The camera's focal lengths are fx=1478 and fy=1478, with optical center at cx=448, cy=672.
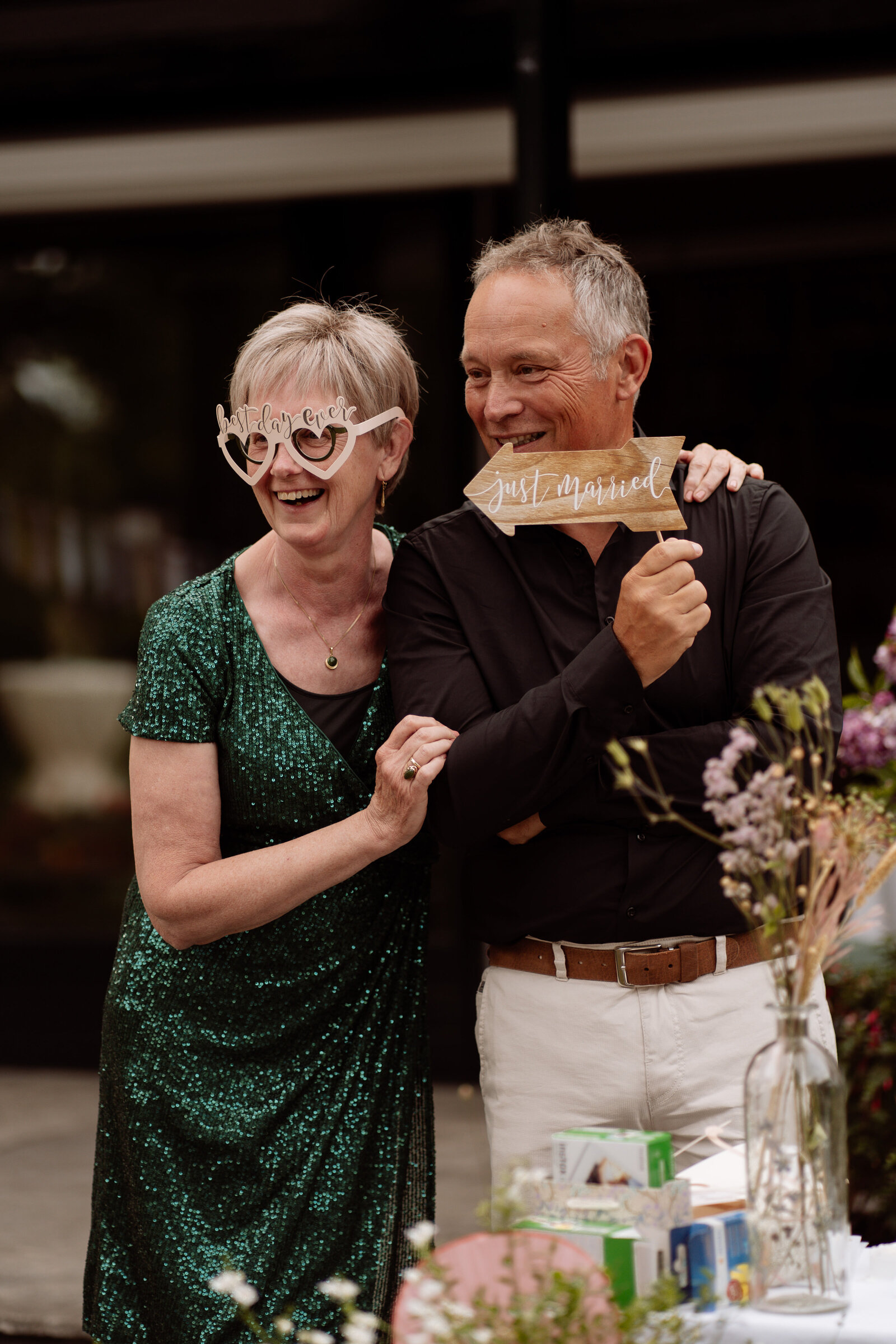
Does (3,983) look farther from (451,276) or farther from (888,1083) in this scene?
(888,1083)

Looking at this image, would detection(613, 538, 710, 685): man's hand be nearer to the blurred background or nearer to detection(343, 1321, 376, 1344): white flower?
detection(343, 1321, 376, 1344): white flower

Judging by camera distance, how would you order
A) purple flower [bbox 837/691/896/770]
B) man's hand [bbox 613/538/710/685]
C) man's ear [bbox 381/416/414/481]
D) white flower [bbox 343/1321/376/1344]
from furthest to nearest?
1. purple flower [bbox 837/691/896/770]
2. man's ear [bbox 381/416/414/481]
3. man's hand [bbox 613/538/710/685]
4. white flower [bbox 343/1321/376/1344]

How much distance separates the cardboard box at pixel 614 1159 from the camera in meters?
1.50

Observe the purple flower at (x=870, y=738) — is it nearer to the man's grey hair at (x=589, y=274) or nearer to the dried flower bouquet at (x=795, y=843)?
the man's grey hair at (x=589, y=274)

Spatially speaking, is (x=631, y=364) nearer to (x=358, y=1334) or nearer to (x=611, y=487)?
(x=611, y=487)

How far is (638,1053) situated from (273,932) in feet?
1.89

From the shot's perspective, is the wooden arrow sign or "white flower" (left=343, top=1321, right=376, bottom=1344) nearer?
"white flower" (left=343, top=1321, right=376, bottom=1344)

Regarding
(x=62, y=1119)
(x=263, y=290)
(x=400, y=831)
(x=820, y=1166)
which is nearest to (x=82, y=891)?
(x=62, y=1119)

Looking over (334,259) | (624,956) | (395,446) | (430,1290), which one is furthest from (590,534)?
(334,259)

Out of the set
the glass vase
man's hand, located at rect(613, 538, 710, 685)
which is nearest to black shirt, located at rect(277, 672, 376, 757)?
man's hand, located at rect(613, 538, 710, 685)

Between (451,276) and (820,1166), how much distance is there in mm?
4312

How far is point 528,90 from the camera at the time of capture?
3.96 meters

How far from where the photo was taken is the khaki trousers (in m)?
2.05

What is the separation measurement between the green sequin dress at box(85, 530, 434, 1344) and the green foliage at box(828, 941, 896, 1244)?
1359 mm
